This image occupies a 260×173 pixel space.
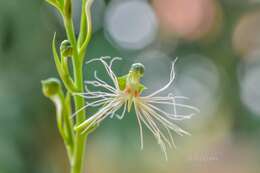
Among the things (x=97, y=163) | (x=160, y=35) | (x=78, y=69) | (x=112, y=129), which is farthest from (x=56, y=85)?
(x=160, y=35)

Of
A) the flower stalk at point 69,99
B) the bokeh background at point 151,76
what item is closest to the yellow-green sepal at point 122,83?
the flower stalk at point 69,99

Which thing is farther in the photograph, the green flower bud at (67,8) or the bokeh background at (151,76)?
the bokeh background at (151,76)

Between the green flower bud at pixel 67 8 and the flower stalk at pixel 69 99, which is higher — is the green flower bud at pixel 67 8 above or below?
above

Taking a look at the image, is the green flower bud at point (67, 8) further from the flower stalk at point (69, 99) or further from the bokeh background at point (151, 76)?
the bokeh background at point (151, 76)

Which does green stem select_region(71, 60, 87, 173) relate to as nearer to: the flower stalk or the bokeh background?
the flower stalk

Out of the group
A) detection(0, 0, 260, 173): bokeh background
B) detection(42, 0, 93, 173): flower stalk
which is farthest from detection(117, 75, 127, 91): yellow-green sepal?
detection(0, 0, 260, 173): bokeh background

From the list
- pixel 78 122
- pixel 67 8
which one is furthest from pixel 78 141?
pixel 67 8
